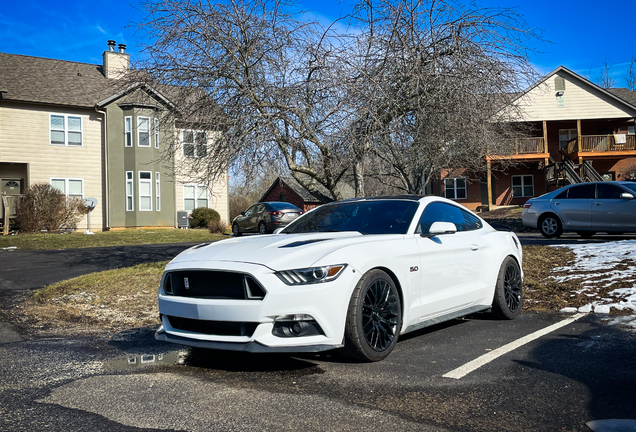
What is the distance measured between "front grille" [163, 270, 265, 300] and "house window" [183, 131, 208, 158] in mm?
5429

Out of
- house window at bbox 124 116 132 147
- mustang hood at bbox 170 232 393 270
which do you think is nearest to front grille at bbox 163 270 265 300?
mustang hood at bbox 170 232 393 270

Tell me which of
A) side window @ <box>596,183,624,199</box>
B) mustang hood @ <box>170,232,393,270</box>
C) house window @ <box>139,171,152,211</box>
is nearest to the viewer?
mustang hood @ <box>170,232,393,270</box>

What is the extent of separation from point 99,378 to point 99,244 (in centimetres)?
1668

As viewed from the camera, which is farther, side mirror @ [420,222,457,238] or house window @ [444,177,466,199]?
house window @ [444,177,466,199]

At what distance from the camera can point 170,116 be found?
10461 mm

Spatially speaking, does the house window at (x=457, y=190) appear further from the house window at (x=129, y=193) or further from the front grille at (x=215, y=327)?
the front grille at (x=215, y=327)

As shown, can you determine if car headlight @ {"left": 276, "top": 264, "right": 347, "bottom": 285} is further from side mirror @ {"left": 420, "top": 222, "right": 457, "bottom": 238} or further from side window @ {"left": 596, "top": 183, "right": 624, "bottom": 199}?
side window @ {"left": 596, "top": 183, "right": 624, "bottom": 199}

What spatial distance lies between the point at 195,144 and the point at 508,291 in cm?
619

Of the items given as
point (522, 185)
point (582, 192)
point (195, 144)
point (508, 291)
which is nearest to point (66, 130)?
point (195, 144)

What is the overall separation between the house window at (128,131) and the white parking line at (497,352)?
83.0 ft

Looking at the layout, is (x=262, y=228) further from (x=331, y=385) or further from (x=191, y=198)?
(x=331, y=385)

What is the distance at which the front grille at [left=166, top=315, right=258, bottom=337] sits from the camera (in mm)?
4414

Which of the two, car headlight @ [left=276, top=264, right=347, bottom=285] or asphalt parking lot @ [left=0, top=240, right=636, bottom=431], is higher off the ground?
car headlight @ [left=276, top=264, right=347, bottom=285]

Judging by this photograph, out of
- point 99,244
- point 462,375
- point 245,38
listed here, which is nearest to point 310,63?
point 245,38
